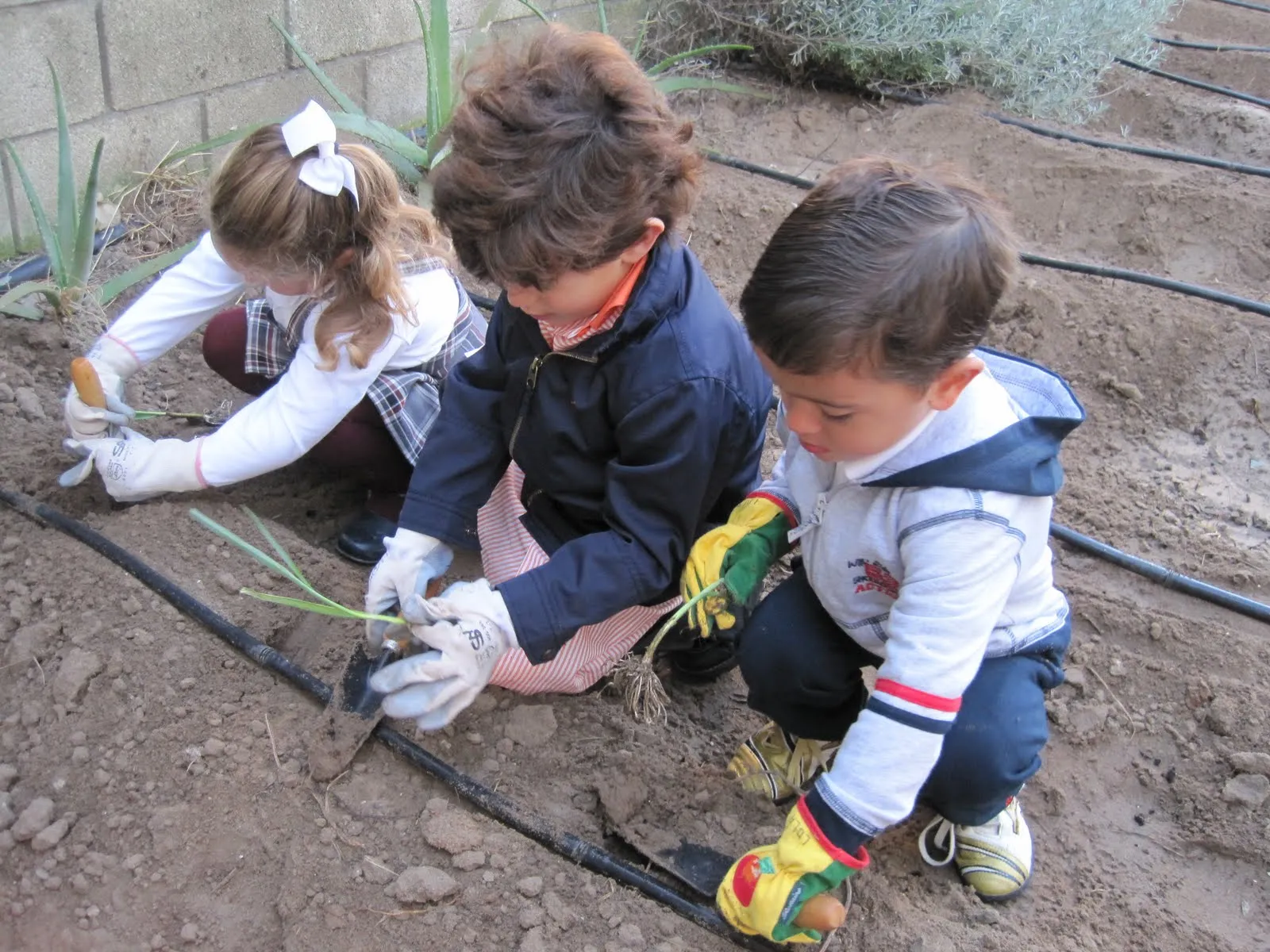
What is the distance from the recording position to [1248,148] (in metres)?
3.89

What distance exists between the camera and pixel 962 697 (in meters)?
1.32

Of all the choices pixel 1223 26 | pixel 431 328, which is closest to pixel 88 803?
pixel 431 328

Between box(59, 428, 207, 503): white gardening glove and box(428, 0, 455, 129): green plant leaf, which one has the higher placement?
box(428, 0, 455, 129): green plant leaf

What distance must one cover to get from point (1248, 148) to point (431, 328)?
3369mm

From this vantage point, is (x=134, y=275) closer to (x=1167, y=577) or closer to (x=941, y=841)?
(x=941, y=841)

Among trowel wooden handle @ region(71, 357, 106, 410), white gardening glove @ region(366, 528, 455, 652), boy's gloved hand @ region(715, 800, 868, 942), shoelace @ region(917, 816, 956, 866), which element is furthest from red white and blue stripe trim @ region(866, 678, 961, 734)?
trowel wooden handle @ region(71, 357, 106, 410)

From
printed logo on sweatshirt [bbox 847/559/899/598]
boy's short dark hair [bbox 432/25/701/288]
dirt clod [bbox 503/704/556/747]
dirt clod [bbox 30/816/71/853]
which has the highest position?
boy's short dark hair [bbox 432/25/701/288]

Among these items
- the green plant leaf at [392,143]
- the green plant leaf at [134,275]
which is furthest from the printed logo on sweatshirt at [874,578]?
the green plant leaf at [392,143]

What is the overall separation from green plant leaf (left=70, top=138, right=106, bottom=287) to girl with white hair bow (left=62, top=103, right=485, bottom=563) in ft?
1.13

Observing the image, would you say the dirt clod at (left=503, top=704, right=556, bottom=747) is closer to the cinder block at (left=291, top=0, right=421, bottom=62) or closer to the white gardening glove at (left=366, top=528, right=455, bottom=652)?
the white gardening glove at (left=366, top=528, right=455, bottom=652)

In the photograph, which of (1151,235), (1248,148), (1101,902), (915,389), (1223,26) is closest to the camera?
(915,389)

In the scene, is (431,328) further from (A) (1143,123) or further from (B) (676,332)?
(A) (1143,123)

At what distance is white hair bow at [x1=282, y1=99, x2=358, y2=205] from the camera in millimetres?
1655

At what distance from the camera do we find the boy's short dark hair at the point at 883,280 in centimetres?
109
